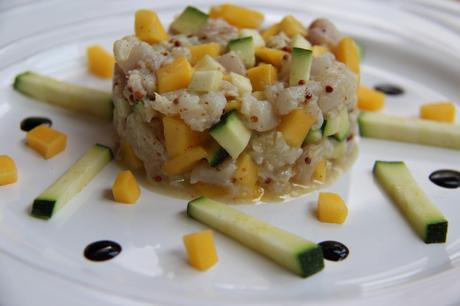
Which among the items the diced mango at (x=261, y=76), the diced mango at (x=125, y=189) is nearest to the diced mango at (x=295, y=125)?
the diced mango at (x=261, y=76)

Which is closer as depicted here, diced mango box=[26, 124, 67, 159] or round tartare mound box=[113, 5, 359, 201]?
round tartare mound box=[113, 5, 359, 201]

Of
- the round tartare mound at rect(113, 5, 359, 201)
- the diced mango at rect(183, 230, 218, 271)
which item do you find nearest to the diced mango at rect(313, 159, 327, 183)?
the round tartare mound at rect(113, 5, 359, 201)

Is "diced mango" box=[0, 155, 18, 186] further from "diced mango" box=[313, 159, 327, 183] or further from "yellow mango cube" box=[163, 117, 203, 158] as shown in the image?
"diced mango" box=[313, 159, 327, 183]

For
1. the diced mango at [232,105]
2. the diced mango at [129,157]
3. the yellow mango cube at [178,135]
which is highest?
the diced mango at [232,105]

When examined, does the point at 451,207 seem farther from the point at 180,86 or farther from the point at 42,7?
the point at 42,7

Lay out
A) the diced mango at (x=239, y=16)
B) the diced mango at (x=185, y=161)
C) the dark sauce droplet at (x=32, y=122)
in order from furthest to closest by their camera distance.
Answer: the diced mango at (x=239, y=16)
the dark sauce droplet at (x=32, y=122)
the diced mango at (x=185, y=161)

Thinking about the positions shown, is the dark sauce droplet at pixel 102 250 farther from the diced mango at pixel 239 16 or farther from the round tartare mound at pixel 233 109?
the diced mango at pixel 239 16

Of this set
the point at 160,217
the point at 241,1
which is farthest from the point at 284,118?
the point at 241,1

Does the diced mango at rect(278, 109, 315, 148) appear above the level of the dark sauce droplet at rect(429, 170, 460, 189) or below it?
above

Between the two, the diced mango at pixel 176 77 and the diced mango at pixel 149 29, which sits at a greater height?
the diced mango at pixel 149 29
